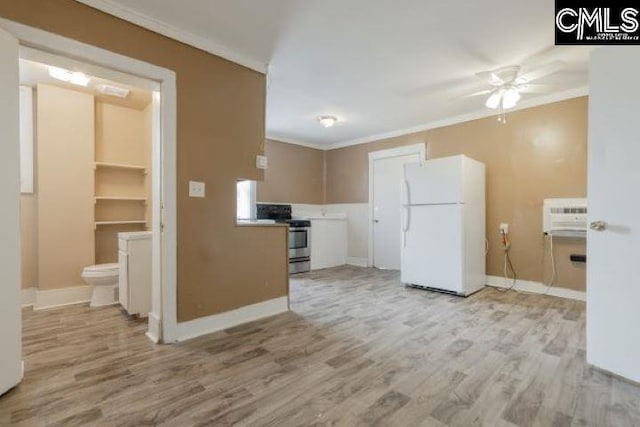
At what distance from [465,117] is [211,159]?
3602 millimetres

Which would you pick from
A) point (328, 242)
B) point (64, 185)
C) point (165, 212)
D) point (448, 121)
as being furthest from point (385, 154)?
point (64, 185)

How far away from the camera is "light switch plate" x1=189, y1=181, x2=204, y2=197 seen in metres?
2.38

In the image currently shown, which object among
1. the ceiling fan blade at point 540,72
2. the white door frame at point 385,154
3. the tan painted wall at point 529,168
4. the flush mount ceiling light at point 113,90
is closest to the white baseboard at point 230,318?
the flush mount ceiling light at point 113,90

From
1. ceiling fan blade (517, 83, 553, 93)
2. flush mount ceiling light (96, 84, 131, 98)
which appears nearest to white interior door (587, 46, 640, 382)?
ceiling fan blade (517, 83, 553, 93)

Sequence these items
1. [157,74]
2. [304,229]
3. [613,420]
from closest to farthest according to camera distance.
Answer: [613,420], [157,74], [304,229]

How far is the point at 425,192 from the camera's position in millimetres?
3719

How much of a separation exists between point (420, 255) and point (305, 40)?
108 inches

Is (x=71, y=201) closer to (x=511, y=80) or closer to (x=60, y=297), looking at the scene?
(x=60, y=297)

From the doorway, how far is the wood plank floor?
0.23 metres

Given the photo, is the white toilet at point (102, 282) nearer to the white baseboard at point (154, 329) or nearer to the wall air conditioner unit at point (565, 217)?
the white baseboard at point (154, 329)

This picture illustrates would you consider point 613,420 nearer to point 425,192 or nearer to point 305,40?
point 425,192

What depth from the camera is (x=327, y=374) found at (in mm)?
1801

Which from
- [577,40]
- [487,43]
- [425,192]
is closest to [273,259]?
[425,192]

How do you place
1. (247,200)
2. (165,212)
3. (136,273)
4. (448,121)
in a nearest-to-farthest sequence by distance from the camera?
(165,212)
(136,273)
(448,121)
(247,200)
